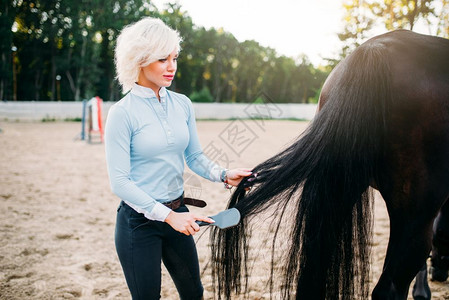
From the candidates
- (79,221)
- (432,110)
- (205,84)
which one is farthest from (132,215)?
(205,84)

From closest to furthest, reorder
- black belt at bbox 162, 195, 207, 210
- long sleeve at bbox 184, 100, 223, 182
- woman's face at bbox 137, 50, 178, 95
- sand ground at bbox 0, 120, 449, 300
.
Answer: woman's face at bbox 137, 50, 178, 95 → black belt at bbox 162, 195, 207, 210 → long sleeve at bbox 184, 100, 223, 182 → sand ground at bbox 0, 120, 449, 300

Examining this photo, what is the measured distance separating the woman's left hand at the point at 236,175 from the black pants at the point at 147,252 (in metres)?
0.39

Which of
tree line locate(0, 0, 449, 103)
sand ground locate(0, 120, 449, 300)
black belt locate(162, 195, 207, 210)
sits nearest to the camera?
black belt locate(162, 195, 207, 210)

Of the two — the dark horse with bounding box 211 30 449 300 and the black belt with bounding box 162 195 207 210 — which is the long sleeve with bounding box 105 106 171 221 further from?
the dark horse with bounding box 211 30 449 300

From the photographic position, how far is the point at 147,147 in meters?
1.60

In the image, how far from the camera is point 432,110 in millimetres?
1486

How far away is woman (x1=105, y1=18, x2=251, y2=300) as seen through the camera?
1.51 meters

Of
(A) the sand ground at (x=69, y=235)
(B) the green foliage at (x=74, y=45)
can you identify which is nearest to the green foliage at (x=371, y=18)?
(A) the sand ground at (x=69, y=235)

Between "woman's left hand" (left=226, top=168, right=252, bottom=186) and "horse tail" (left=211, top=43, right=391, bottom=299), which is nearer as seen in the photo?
"horse tail" (left=211, top=43, right=391, bottom=299)

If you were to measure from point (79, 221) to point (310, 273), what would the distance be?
3728 mm

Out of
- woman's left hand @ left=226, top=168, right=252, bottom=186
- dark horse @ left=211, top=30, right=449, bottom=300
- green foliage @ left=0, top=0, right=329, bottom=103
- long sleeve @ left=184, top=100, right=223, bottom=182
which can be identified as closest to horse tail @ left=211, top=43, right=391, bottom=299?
dark horse @ left=211, top=30, right=449, bottom=300

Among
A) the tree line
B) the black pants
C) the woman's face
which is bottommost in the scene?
the black pants

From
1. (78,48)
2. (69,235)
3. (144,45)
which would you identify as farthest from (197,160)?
(78,48)

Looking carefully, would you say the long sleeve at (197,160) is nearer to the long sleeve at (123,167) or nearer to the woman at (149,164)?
the woman at (149,164)
